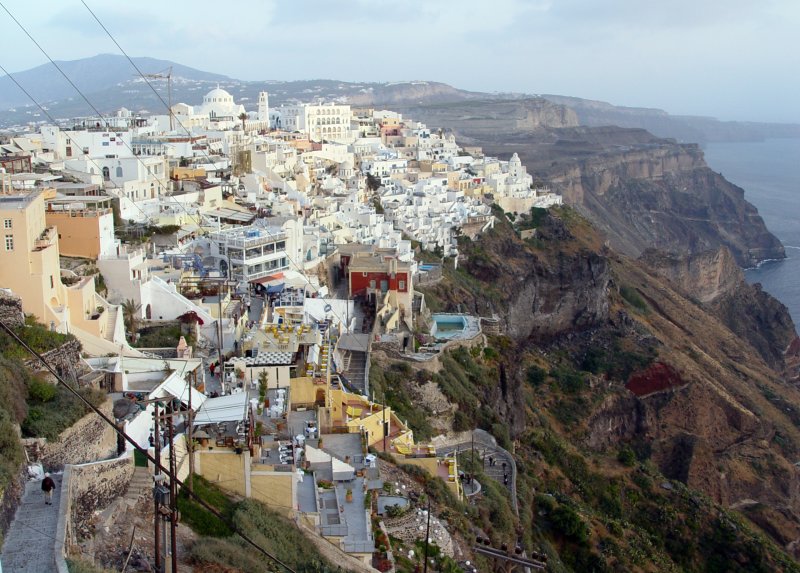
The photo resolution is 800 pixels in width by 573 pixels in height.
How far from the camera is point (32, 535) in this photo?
1086cm

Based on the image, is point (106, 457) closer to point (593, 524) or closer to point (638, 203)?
point (593, 524)

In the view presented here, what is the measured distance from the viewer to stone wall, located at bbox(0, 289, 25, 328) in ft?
54.6

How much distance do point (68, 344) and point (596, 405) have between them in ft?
87.8

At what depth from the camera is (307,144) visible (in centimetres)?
5244

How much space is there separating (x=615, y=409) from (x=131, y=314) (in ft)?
80.2

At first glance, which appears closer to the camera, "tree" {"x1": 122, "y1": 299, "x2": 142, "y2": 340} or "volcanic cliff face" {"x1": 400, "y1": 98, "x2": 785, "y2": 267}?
"tree" {"x1": 122, "y1": 299, "x2": 142, "y2": 340}

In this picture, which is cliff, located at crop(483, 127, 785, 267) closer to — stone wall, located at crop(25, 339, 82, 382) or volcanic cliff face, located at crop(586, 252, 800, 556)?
volcanic cliff face, located at crop(586, 252, 800, 556)

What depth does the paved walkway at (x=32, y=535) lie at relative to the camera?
10.3 m

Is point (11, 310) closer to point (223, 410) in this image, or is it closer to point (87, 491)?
point (223, 410)

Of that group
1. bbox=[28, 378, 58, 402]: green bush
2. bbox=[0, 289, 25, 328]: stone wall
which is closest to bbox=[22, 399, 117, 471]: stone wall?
bbox=[28, 378, 58, 402]: green bush

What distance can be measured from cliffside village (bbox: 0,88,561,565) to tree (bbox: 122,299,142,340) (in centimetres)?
6

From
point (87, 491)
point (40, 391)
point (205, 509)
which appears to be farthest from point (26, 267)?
point (87, 491)

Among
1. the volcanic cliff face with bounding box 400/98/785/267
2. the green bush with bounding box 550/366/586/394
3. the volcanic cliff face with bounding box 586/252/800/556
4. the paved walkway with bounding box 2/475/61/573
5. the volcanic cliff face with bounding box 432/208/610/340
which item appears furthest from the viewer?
the volcanic cliff face with bounding box 400/98/785/267

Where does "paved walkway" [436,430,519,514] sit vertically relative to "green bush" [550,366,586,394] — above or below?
above
